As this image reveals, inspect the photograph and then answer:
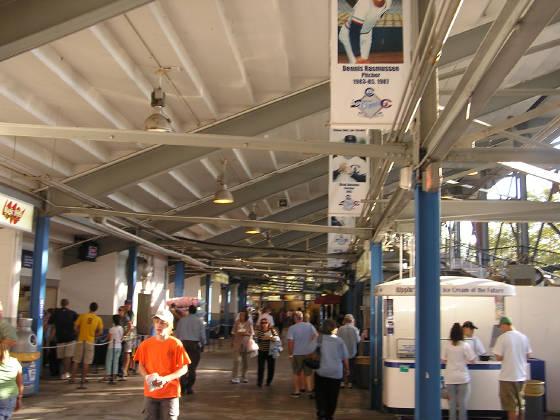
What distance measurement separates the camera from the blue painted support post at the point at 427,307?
6.59 metres

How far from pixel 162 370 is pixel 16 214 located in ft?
22.7

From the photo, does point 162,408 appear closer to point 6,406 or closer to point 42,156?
point 6,406

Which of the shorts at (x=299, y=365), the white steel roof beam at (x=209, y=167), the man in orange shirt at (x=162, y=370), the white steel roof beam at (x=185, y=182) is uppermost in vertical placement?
the white steel roof beam at (x=209, y=167)

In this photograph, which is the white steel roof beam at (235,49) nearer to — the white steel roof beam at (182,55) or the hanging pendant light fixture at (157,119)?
the white steel roof beam at (182,55)

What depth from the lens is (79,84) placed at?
1001cm

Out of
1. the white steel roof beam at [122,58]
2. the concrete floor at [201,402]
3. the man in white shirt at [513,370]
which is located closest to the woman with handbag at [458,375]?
the man in white shirt at [513,370]

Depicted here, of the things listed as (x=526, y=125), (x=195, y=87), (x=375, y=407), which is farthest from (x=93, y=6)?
(x=526, y=125)

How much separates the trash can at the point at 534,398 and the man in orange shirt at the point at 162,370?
6350mm

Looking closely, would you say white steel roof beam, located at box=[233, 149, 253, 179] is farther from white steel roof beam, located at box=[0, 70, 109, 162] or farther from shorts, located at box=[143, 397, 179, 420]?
shorts, located at box=[143, 397, 179, 420]

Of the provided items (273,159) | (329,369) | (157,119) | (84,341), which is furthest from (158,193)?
(329,369)

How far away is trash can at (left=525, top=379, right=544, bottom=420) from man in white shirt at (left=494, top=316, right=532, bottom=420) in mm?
1058

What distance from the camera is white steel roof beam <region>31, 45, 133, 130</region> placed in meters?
8.99

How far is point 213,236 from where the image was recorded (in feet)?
77.7

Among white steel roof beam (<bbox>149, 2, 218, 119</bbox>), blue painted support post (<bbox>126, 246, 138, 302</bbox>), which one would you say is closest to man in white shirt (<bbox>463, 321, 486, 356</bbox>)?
white steel roof beam (<bbox>149, 2, 218, 119</bbox>)
